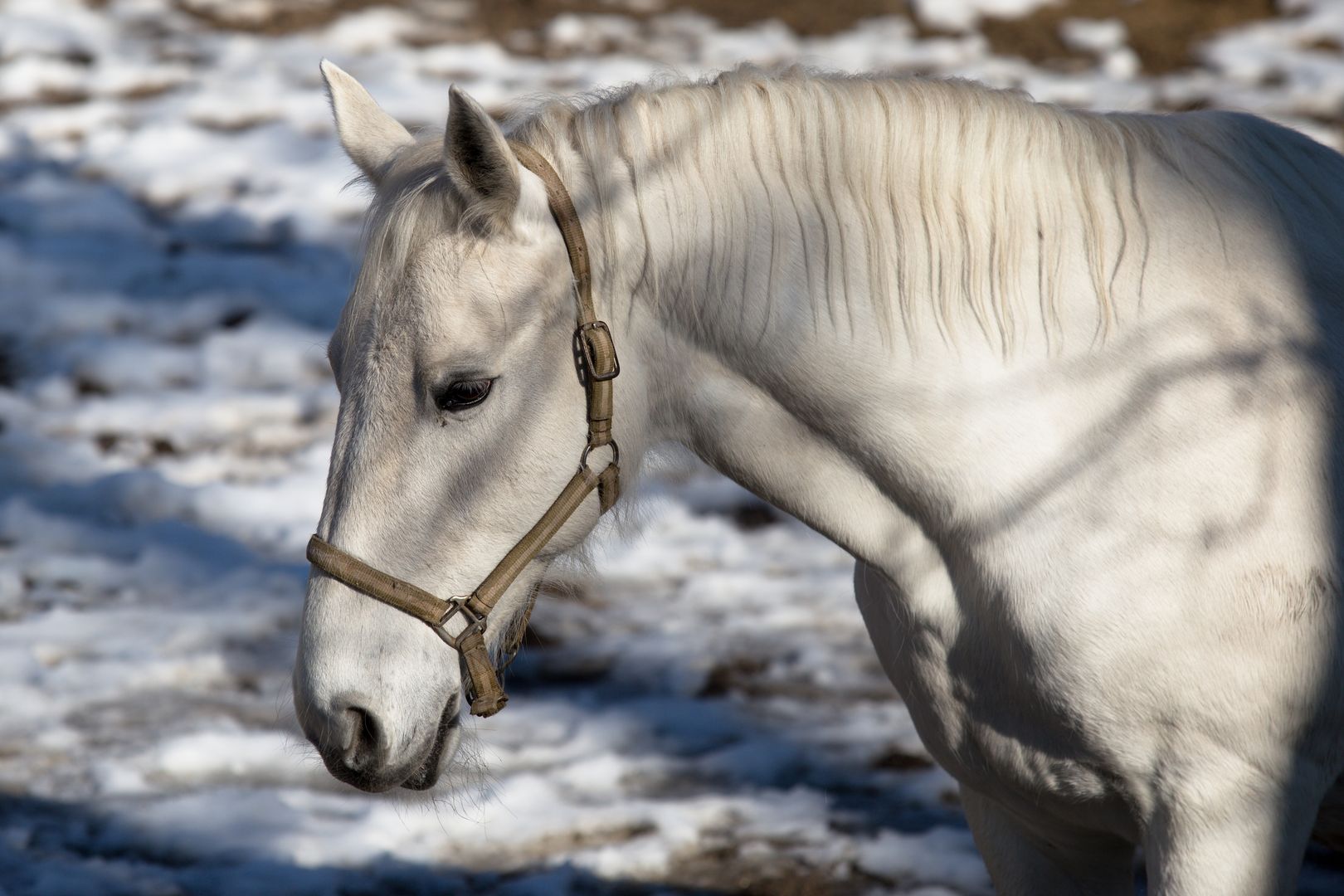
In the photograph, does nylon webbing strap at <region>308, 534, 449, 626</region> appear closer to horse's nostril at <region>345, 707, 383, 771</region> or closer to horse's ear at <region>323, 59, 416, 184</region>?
horse's nostril at <region>345, 707, 383, 771</region>

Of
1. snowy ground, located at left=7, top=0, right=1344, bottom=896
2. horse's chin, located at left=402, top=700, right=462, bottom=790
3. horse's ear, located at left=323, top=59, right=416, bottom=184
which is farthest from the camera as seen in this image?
snowy ground, located at left=7, top=0, right=1344, bottom=896

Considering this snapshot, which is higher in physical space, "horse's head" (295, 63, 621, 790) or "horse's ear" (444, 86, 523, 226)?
"horse's ear" (444, 86, 523, 226)

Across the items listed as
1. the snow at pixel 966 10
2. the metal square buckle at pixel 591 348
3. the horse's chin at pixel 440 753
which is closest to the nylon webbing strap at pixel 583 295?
the metal square buckle at pixel 591 348

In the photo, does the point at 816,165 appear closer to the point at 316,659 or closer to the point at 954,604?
the point at 954,604

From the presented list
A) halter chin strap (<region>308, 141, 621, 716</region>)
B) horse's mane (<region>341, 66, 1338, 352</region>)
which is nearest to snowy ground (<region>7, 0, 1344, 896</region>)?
horse's mane (<region>341, 66, 1338, 352</region>)

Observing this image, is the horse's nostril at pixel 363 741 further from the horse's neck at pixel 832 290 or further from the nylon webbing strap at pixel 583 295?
the horse's neck at pixel 832 290

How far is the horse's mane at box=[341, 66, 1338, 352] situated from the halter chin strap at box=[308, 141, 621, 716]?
48 mm

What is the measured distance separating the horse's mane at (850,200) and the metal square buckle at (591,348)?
0.07 meters

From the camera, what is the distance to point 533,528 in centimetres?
201

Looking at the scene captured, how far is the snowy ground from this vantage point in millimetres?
3322

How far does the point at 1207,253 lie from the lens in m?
2.01

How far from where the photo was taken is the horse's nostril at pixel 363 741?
1.98 meters

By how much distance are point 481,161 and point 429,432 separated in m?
0.40

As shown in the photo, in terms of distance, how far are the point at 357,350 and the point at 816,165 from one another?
73 cm
